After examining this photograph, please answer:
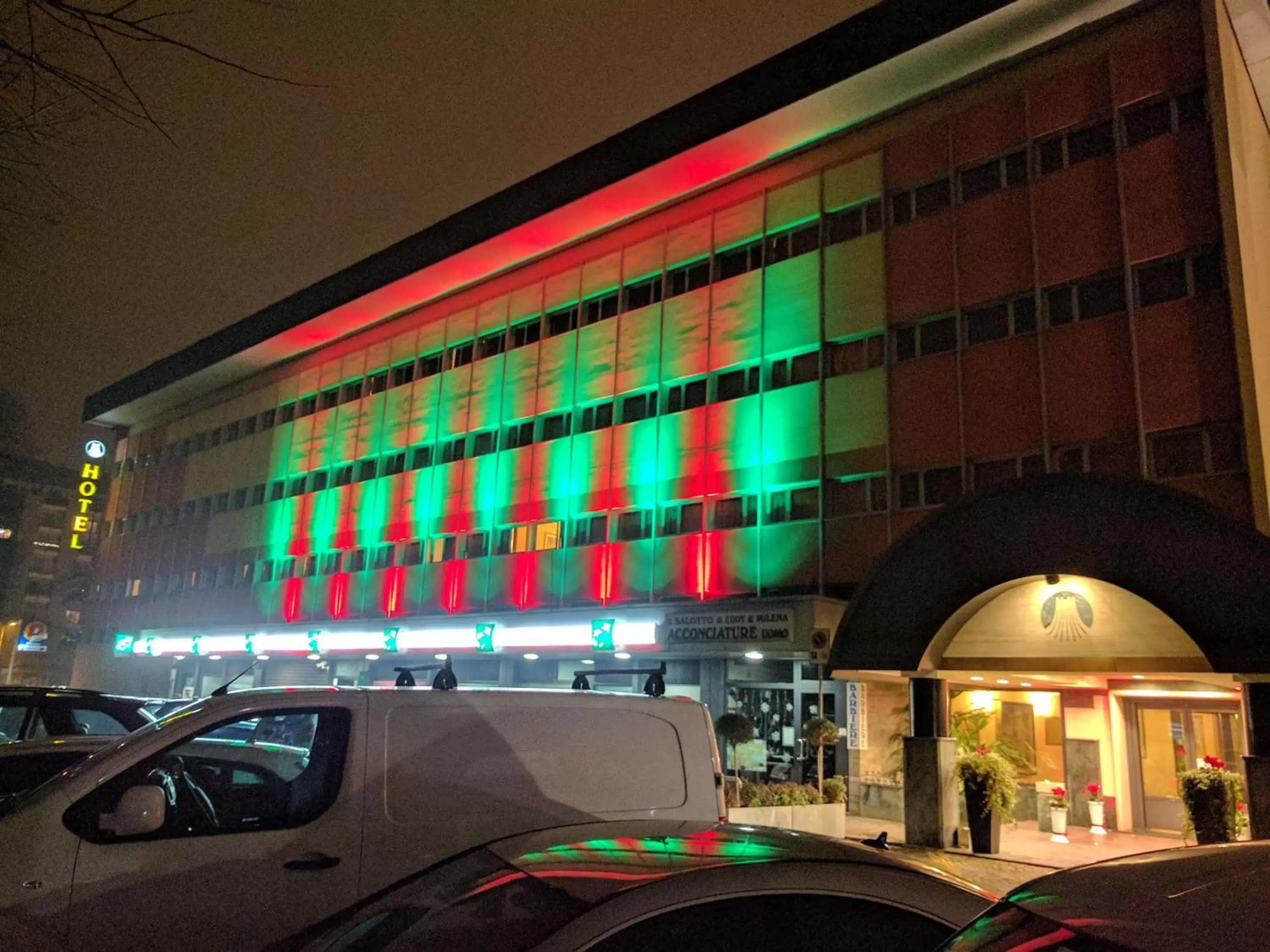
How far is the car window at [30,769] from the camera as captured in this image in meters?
6.92

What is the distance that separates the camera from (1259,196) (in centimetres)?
1833

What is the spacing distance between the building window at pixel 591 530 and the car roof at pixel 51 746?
16.4 metres

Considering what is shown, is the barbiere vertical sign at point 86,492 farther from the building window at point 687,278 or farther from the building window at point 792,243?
the building window at point 792,243

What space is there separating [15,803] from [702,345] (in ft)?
63.0

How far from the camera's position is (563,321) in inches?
1049

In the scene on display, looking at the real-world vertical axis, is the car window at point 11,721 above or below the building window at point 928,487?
below

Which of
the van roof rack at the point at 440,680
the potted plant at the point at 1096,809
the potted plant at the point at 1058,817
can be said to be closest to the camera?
the van roof rack at the point at 440,680

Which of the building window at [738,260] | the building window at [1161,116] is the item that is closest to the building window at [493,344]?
the building window at [738,260]

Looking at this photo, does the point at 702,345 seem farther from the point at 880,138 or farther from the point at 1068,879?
the point at 1068,879

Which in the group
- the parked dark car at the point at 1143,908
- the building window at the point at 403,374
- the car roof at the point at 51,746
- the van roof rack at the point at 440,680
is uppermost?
the building window at the point at 403,374

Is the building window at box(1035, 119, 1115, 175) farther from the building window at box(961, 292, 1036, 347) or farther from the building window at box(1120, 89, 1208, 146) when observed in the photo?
the building window at box(961, 292, 1036, 347)

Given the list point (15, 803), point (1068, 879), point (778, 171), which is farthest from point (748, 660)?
point (1068, 879)

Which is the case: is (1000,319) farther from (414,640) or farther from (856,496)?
(414,640)

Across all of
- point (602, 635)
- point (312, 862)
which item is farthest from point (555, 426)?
point (312, 862)
